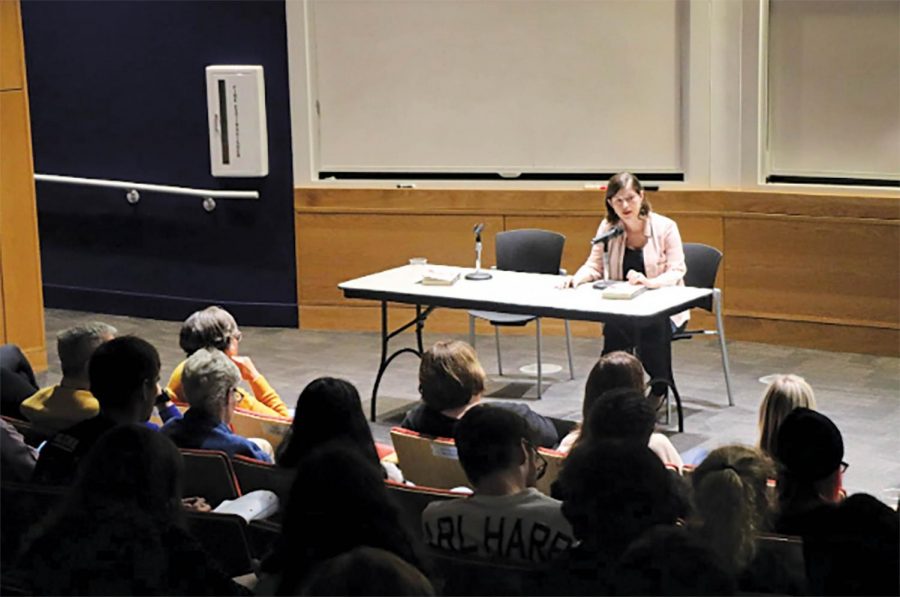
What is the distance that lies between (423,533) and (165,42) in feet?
20.6

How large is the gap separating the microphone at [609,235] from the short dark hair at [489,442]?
10.8 feet

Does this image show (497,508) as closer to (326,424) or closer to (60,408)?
(326,424)

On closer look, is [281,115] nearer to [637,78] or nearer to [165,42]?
[165,42]

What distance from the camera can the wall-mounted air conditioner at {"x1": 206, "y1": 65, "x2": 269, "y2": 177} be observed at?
8664 millimetres

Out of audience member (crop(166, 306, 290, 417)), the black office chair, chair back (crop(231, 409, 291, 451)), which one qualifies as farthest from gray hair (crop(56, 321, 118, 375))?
the black office chair

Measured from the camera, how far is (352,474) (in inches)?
106

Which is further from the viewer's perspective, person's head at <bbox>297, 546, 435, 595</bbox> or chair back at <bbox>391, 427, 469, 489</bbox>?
chair back at <bbox>391, 427, 469, 489</bbox>

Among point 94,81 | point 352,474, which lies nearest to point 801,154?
point 94,81

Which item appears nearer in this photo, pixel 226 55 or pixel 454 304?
pixel 454 304

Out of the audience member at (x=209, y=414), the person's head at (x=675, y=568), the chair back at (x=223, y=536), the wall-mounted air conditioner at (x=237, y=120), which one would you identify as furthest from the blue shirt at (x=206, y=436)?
the wall-mounted air conditioner at (x=237, y=120)

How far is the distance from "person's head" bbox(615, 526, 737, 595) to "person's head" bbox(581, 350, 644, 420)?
72.9 inches

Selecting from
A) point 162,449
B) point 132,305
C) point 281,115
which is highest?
point 281,115

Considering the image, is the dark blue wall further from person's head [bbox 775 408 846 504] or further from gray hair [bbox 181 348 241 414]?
person's head [bbox 775 408 846 504]

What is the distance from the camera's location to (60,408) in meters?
4.47
